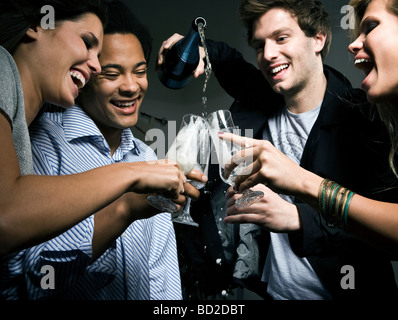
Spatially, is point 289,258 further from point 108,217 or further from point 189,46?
point 189,46

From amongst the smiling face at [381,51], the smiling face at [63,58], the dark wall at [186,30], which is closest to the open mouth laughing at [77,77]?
the smiling face at [63,58]

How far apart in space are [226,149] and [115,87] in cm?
68

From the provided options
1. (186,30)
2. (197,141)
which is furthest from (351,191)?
(186,30)

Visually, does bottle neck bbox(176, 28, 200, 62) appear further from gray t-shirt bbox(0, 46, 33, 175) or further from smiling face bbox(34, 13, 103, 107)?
gray t-shirt bbox(0, 46, 33, 175)

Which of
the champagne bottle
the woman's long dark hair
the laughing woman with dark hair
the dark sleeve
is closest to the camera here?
the laughing woman with dark hair

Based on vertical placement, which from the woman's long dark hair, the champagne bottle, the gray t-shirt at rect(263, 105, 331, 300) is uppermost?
the champagne bottle

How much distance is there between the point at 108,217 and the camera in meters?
1.14

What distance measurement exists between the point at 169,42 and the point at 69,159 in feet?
2.46

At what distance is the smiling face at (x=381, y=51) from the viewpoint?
1087 mm

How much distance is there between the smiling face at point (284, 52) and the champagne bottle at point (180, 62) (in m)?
0.35

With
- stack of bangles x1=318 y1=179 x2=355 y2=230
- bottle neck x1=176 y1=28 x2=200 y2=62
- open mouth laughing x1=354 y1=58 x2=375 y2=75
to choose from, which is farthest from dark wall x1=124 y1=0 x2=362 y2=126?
stack of bangles x1=318 y1=179 x2=355 y2=230

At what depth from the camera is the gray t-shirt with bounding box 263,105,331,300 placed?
154cm

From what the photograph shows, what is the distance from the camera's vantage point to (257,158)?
3.41 ft

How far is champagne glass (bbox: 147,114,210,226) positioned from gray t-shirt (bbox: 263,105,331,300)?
2.42ft
